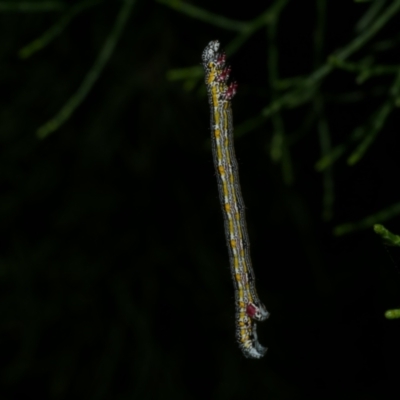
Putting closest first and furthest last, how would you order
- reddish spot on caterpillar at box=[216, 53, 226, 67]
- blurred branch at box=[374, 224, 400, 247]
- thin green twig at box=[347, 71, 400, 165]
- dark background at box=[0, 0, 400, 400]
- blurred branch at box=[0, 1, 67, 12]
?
blurred branch at box=[374, 224, 400, 247] → reddish spot on caterpillar at box=[216, 53, 226, 67] → thin green twig at box=[347, 71, 400, 165] → blurred branch at box=[0, 1, 67, 12] → dark background at box=[0, 0, 400, 400]

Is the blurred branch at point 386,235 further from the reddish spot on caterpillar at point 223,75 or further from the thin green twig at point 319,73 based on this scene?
the thin green twig at point 319,73

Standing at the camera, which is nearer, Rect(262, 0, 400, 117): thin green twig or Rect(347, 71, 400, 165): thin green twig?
Rect(347, 71, 400, 165): thin green twig

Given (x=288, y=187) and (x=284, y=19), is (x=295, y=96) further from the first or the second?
(x=288, y=187)

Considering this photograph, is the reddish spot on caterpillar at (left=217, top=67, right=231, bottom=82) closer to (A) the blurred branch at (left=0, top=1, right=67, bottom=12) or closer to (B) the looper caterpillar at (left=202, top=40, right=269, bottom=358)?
(B) the looper caterpillar at (left=202, top=40, right=269, bottom=358)

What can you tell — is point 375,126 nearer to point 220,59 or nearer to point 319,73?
point 319,73

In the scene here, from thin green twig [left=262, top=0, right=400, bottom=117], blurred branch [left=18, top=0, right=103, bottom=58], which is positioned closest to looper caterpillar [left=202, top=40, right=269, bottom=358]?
thin green twig [left=262, top=0, right=400, bottom=117]

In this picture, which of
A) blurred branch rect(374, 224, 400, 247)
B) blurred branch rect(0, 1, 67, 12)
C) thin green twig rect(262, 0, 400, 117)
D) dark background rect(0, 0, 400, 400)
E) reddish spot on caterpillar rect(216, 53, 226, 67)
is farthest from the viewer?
dark background rect(0, 0, 400, 400)

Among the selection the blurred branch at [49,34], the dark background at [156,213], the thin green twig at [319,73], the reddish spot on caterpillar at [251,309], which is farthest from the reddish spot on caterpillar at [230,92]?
the dark background at [156,213]
